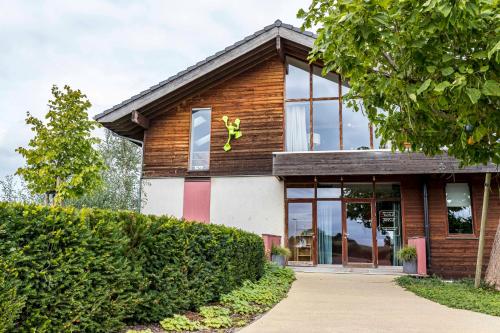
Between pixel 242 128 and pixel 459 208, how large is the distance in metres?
7.32

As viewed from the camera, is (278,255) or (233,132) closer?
(278,255)

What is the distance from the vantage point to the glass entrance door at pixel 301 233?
41.9 feet

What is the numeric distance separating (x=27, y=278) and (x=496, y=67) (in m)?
3.77

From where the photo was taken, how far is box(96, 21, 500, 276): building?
1195 centimetres

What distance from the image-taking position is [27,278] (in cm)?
306

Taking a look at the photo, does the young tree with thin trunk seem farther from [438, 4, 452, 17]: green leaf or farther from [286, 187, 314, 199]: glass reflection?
[286, 187, 314, 199]: glass reflection

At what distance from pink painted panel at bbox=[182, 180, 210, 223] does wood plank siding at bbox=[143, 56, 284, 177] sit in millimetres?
418

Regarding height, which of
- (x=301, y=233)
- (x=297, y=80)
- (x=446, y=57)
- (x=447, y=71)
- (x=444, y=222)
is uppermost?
(x=297, y=80)

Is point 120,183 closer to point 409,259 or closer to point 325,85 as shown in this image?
point 325,85

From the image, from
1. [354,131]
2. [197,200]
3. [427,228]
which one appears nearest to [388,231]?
[427,228]

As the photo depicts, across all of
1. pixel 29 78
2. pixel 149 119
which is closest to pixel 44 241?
pixel 149 119

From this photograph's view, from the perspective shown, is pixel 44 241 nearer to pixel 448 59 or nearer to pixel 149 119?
pixel 448 59

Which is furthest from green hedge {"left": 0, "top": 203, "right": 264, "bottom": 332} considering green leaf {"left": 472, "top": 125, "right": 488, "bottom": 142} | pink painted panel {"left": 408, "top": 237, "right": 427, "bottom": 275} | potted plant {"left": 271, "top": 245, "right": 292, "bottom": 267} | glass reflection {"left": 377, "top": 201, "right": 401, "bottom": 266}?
glass reflection {"left": 377, "top": 201, "right": 401, "bottom": 266}

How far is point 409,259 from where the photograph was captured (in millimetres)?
10789
